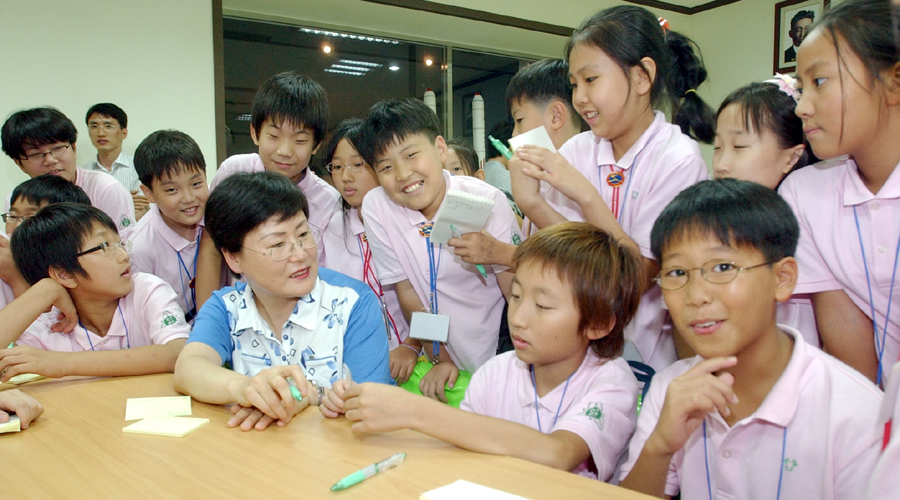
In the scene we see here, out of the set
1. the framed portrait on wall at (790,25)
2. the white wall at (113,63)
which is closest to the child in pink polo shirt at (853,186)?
the white wall at (113,63)

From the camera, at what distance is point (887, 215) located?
1247 millimetres

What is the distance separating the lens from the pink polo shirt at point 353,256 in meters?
2.32

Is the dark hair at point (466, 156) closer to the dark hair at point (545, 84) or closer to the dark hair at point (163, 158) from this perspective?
the dark hair at point (545, 84)

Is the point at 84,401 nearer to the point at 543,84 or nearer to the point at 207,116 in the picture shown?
the point at 543,84

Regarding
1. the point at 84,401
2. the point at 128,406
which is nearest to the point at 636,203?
the point at 128,406

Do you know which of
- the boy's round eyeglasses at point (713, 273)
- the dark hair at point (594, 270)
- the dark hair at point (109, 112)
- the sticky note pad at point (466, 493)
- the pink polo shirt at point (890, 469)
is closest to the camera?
the pink polo shirt at point (890, 469)

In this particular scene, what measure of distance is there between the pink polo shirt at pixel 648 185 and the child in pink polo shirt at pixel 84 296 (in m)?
1.18

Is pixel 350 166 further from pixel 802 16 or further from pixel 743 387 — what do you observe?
pixel 802 16

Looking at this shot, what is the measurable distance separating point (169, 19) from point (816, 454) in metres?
3.84

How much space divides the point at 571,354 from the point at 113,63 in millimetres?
3364

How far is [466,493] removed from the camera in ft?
2.69

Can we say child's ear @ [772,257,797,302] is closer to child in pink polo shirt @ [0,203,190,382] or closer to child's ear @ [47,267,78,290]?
child in pink polo shirt @ [0,203,190,382]

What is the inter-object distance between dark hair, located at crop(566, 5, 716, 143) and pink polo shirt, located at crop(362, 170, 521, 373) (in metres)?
0.53

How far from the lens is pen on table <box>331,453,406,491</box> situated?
0.86 meters
